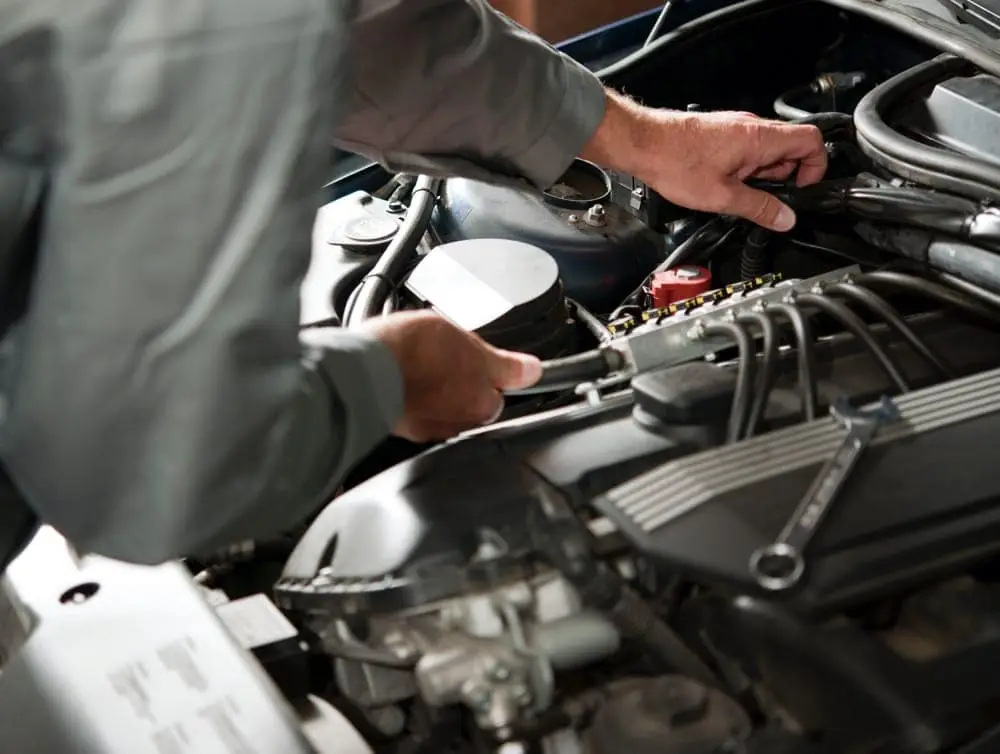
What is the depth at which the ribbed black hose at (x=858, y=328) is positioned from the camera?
1009 millimetres

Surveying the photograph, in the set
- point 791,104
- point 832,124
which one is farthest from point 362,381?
point 791,104

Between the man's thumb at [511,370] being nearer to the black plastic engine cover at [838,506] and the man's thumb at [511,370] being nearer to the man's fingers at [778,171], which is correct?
the black plastic engine cover at [838,506]

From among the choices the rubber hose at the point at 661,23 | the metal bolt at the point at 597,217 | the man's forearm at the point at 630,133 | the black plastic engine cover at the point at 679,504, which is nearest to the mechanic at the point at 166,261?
the black plastic engine cover at the point at 679,504

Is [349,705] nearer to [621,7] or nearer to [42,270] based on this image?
[42,270]

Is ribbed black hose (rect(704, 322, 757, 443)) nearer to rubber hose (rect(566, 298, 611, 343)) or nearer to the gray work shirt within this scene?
rubber hose (rect(566, 298, 611, 343))

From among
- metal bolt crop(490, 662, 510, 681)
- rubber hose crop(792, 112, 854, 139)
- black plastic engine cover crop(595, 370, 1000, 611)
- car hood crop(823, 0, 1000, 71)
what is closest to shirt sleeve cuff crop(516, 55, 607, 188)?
Answer: rubber hose crop(792, 112, 854, 139)

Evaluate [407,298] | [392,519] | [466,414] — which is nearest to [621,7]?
[407,298]

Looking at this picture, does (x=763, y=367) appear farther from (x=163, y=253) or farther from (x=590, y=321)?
(x=163, y=253)

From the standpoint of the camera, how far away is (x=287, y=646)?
3.05ft

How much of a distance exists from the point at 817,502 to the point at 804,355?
20 cm

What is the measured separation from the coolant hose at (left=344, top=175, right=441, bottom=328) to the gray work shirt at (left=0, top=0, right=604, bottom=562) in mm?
531

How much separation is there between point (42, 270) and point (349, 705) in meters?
0.44

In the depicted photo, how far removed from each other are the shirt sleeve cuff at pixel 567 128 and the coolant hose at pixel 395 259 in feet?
0.68

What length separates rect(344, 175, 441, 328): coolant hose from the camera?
130 cm
